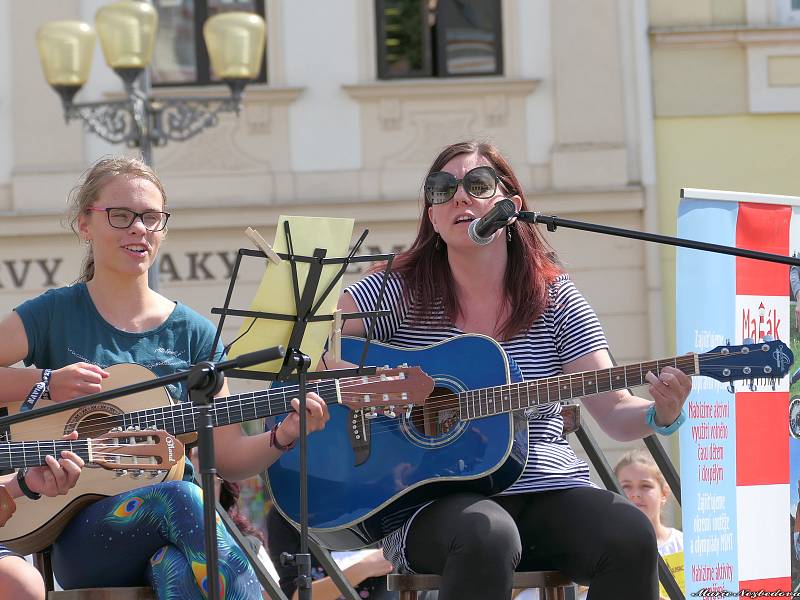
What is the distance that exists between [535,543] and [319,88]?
7.29 metres

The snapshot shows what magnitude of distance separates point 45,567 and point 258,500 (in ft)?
19.0

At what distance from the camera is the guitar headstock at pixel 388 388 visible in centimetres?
356

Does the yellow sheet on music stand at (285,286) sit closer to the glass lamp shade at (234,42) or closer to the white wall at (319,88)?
the glass lamp shade at (234,42)

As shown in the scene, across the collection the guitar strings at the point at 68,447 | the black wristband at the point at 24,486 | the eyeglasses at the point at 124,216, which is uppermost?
the eyeglasses at the point at 124,216

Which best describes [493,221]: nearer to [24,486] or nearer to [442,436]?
[442,436]

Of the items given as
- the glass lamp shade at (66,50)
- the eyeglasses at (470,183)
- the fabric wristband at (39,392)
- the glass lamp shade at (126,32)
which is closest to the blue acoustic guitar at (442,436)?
the eyeglasses at (470,183)

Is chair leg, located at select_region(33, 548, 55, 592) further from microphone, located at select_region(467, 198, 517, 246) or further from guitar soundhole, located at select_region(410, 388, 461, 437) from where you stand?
microphone, located at select_region(467, 198, 517, 246)

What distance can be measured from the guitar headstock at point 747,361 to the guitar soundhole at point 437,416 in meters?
0.66

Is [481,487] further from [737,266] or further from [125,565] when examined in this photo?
[737,266]

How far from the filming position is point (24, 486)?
3316mm

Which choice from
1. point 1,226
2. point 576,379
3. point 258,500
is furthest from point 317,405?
point 1,226

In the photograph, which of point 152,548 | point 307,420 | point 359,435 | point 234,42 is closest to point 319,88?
point 234,42

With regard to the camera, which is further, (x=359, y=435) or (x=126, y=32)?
(x=126, y=32)

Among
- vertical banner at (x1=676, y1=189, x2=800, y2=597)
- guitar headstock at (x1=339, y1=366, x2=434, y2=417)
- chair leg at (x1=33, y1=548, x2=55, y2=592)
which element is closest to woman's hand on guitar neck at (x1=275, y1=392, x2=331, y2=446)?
guitar headstock at (x1=339, y1=366, x2=434, y2=417)
